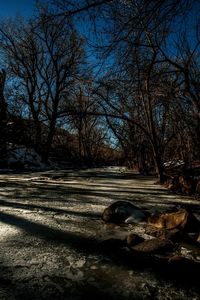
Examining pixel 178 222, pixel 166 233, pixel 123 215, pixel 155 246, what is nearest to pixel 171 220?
pixel 178 222

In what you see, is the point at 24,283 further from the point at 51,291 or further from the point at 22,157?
the point at 22,157

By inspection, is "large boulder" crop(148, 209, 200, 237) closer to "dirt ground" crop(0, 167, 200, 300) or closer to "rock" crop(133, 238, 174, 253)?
"dirt ground" crop(0, 167, 200, 300)

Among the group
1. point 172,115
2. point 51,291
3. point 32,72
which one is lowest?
point 51,291

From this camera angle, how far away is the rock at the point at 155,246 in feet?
5.77

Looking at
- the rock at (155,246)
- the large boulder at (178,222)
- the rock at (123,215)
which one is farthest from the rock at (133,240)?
the rock at (123,215)

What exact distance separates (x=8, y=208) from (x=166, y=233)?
1.63 m

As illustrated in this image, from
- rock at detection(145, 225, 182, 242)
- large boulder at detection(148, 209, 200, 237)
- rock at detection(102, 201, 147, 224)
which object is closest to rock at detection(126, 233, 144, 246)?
rock at detection(145, 225, 182, 242)

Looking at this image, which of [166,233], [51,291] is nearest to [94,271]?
[51,291]

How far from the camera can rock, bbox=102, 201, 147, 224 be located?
2543mm

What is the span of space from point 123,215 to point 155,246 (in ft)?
2.71

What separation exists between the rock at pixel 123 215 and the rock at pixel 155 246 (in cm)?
68

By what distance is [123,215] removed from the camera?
260 centimetres

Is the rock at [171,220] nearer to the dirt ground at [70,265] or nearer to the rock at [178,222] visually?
the rock at [178,222]

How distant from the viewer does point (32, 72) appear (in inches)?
670
